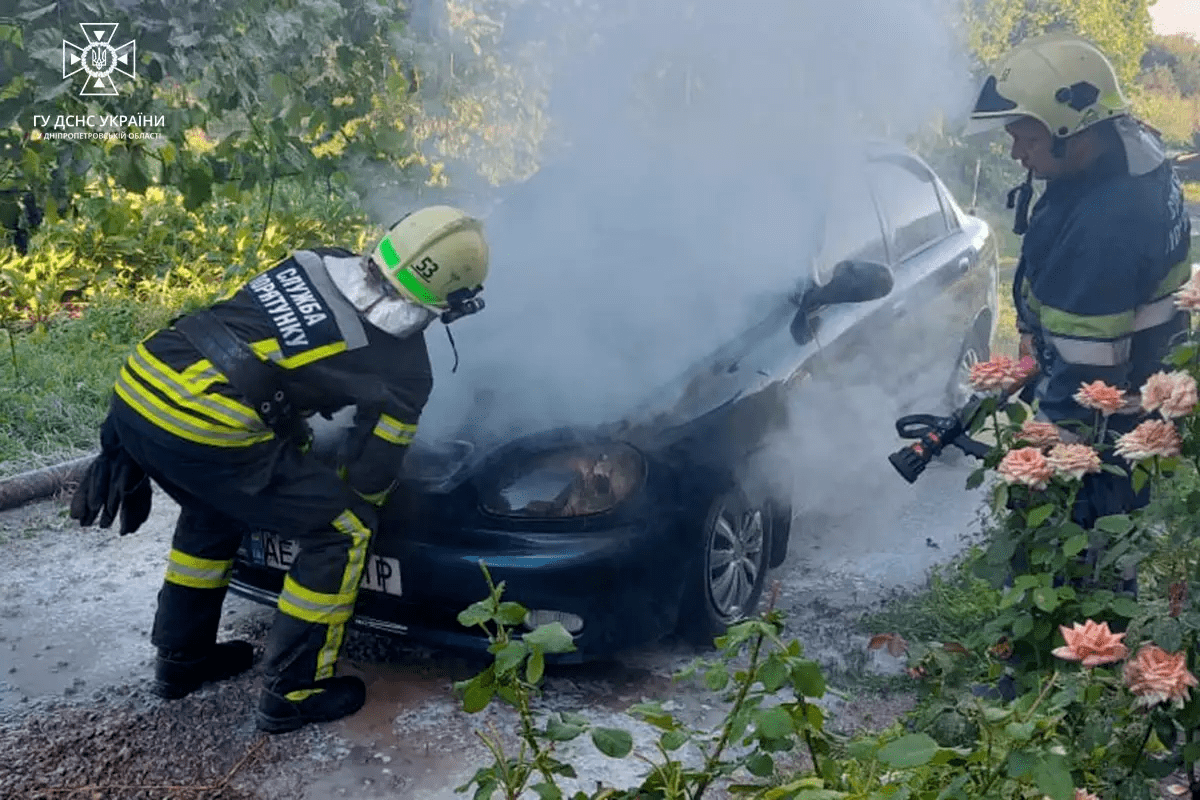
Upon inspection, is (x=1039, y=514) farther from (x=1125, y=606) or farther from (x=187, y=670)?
(x=187, y=670)

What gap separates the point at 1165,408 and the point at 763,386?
6.68 ft

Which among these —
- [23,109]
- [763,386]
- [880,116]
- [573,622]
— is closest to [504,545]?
[573,622]

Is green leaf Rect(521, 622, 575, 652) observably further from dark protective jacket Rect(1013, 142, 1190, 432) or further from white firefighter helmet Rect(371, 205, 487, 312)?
dark protective jacket Rect(1013, 142, 1190, 432)

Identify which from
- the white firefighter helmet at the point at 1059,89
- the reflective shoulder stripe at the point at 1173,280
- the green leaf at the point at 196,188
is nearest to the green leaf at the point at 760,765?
the reflective shoulder stripe at the point at 1173,280

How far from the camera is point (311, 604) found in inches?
142

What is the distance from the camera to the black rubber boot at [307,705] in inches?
143

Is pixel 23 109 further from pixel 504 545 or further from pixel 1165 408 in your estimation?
pixel 1165 408

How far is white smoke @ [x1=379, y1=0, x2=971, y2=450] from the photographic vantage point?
4105 millimetres

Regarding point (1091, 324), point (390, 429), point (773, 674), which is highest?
point (1091, 324)

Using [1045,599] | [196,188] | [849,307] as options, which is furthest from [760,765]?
[849,307]

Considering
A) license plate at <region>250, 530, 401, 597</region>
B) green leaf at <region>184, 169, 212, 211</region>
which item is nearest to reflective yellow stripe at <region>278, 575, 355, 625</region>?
license plate at <region>250, 530, 401, 597</region>

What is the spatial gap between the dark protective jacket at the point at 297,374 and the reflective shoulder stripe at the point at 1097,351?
1.89 m

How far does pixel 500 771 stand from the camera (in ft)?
6.71

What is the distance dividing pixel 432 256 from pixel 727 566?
60.1 inches
